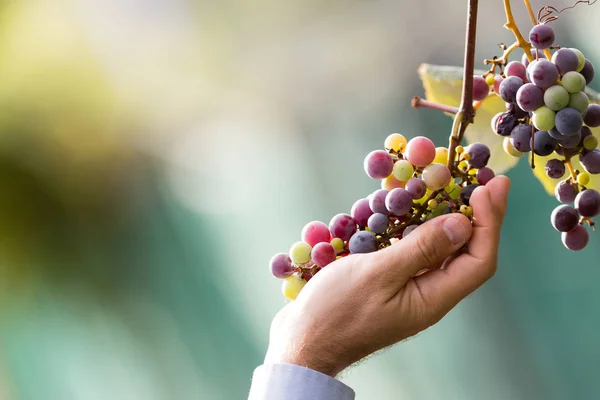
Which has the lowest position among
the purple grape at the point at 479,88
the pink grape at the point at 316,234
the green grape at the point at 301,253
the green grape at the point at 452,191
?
the green grape at the point at 301,253

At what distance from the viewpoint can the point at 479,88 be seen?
0.57 meters

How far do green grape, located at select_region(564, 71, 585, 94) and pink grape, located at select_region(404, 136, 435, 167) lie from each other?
0.12 meters

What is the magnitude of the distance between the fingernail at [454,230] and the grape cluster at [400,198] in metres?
0.02

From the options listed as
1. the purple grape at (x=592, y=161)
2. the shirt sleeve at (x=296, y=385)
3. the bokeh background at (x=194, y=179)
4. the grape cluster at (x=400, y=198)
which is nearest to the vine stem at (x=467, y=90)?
the grape cluster at (x=400, y=198)

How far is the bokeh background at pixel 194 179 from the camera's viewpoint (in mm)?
1422

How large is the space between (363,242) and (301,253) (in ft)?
0.23

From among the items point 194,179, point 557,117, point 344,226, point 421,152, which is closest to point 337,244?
point 344,226

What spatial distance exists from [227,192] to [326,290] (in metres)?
1.09

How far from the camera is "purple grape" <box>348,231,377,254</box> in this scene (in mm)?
551

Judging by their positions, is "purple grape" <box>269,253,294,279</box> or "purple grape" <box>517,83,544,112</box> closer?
"purple grape" <box>517,83,544,112</box>

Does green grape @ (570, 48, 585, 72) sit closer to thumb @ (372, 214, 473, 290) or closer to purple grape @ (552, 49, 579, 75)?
purple grape @ (552, 49, 579, 75)

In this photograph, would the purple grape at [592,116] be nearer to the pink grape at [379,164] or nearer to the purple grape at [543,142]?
the purple grape at [543,142]

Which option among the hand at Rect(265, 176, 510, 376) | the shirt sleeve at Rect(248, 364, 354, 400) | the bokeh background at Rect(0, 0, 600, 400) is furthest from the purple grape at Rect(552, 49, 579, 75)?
the bokeh background at Rect(0, 0, 600, 400)

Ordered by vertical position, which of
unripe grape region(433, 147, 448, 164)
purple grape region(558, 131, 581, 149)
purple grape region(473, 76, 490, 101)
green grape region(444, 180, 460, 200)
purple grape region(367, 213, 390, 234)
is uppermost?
purple grape region(473, 76, 490, 101)
